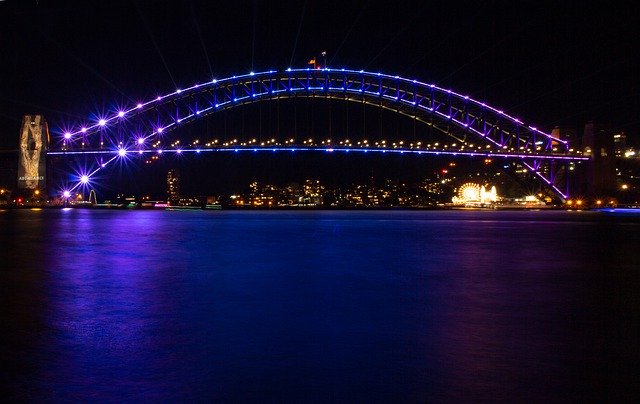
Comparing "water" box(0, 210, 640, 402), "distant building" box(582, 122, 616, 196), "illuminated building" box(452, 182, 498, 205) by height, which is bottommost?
"water" box(0, 210, 640, 402)

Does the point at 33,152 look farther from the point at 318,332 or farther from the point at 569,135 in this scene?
the point at 318,332

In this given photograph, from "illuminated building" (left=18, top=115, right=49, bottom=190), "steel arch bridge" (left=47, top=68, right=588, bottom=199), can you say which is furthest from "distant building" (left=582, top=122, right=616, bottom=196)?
"illuminated building" (left=18, top=115, right=49, bottom=190)

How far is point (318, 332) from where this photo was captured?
16.8 feet

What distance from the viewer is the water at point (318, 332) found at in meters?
3.70

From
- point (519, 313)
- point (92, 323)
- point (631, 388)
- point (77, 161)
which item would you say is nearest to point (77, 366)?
point (92, 323)

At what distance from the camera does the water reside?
12.1ft

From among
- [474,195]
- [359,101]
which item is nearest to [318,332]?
[359,101]

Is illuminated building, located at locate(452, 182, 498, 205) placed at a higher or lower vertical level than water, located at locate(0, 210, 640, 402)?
higher

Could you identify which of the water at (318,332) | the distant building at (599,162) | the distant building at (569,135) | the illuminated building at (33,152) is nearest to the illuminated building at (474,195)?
the distant building at (569,135)

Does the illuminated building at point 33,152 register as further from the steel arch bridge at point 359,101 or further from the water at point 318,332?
the water at point 318,332

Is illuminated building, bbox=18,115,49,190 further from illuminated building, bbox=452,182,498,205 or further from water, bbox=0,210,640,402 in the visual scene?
water, bbox=0,210,640,402

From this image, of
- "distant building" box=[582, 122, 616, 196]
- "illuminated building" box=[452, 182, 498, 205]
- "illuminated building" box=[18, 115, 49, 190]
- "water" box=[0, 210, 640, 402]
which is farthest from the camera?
"illuminated building" box=[452, 182, 498, 205]

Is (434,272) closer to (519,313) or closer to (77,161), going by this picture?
(519,313)

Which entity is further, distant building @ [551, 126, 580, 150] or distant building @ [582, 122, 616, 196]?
distant building @ [551, 126, 580, 150]
